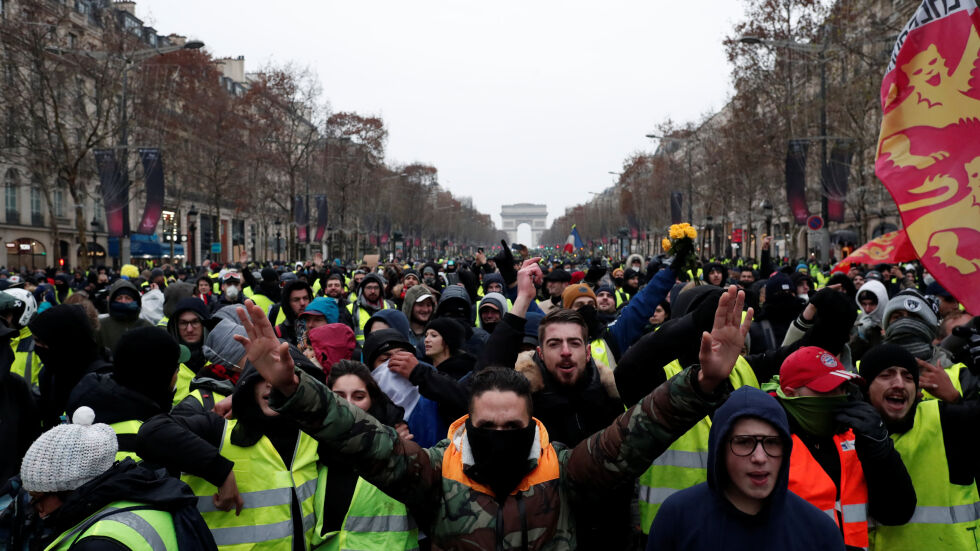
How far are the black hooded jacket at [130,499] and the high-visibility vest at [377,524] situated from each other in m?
0.61

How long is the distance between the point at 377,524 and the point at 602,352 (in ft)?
8.26

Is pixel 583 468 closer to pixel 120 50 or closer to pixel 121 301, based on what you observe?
pixel 121 301

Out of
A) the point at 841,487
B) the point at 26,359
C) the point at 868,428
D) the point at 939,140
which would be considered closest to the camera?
the point at 868,428

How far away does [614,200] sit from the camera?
8838 cm

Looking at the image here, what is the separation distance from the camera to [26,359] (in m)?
5.43

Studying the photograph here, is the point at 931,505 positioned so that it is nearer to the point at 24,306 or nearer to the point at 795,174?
the point at 24,306

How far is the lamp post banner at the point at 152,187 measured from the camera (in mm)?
22234

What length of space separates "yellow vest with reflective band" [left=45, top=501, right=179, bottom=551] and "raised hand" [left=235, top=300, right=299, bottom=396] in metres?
0.53

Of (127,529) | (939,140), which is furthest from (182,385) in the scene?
(939,140)

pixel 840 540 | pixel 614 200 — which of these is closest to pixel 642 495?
pixel 840 540

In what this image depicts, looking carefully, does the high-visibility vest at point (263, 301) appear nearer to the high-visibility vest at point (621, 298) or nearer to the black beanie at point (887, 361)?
the high-visibility vest at point (621, 298)

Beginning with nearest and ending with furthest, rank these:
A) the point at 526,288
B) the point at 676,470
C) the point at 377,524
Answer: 1. the point at 377,524
2. the point at 676,470
3. the point at 526,288

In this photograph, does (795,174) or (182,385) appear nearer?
(182,385)

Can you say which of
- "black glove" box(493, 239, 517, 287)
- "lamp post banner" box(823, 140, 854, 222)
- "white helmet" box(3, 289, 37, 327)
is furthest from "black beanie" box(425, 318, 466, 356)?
"lamp post banner" box(823, 140, 854, 222)
